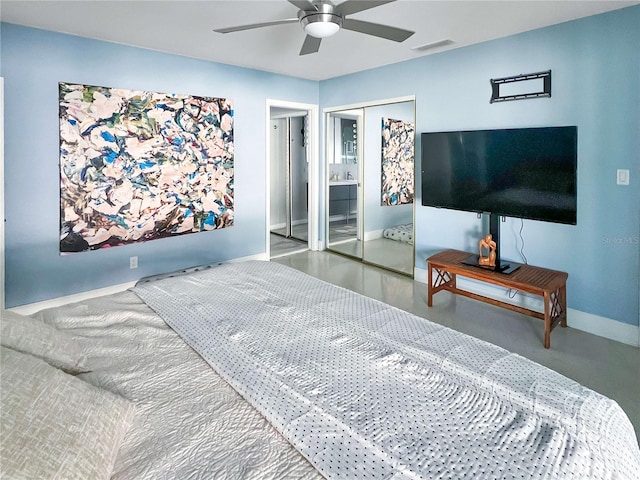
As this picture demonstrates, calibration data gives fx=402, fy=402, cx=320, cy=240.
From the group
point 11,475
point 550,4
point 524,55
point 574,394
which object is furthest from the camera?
point 524,55

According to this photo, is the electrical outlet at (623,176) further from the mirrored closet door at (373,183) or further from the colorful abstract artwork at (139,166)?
the colorful abstract artwork at (139,166)

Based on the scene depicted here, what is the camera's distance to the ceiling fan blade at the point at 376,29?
2528mm

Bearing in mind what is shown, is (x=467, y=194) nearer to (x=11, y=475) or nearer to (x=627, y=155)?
(x=627, y=155)

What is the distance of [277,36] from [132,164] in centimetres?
187

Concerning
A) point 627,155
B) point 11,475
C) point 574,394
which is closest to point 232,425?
point 11,475

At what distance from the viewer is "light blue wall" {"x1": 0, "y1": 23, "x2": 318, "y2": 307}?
3314 mm

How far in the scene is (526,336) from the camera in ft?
10.4

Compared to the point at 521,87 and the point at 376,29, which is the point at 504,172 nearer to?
the point at 521,87

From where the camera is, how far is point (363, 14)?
305cm

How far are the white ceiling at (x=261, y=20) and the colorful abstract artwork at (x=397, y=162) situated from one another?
0.81 m

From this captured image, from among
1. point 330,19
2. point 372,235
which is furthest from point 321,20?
point 372,235

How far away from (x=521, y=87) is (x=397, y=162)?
154 cm

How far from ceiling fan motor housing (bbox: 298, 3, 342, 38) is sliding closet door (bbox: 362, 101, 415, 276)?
2.20 meters

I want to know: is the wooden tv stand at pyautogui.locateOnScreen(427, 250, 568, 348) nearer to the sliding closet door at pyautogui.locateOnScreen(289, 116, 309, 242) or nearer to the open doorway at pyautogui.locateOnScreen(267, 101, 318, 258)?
the open doorway at pyautogui.locateOnScreen(267, 101, 318, 258)
